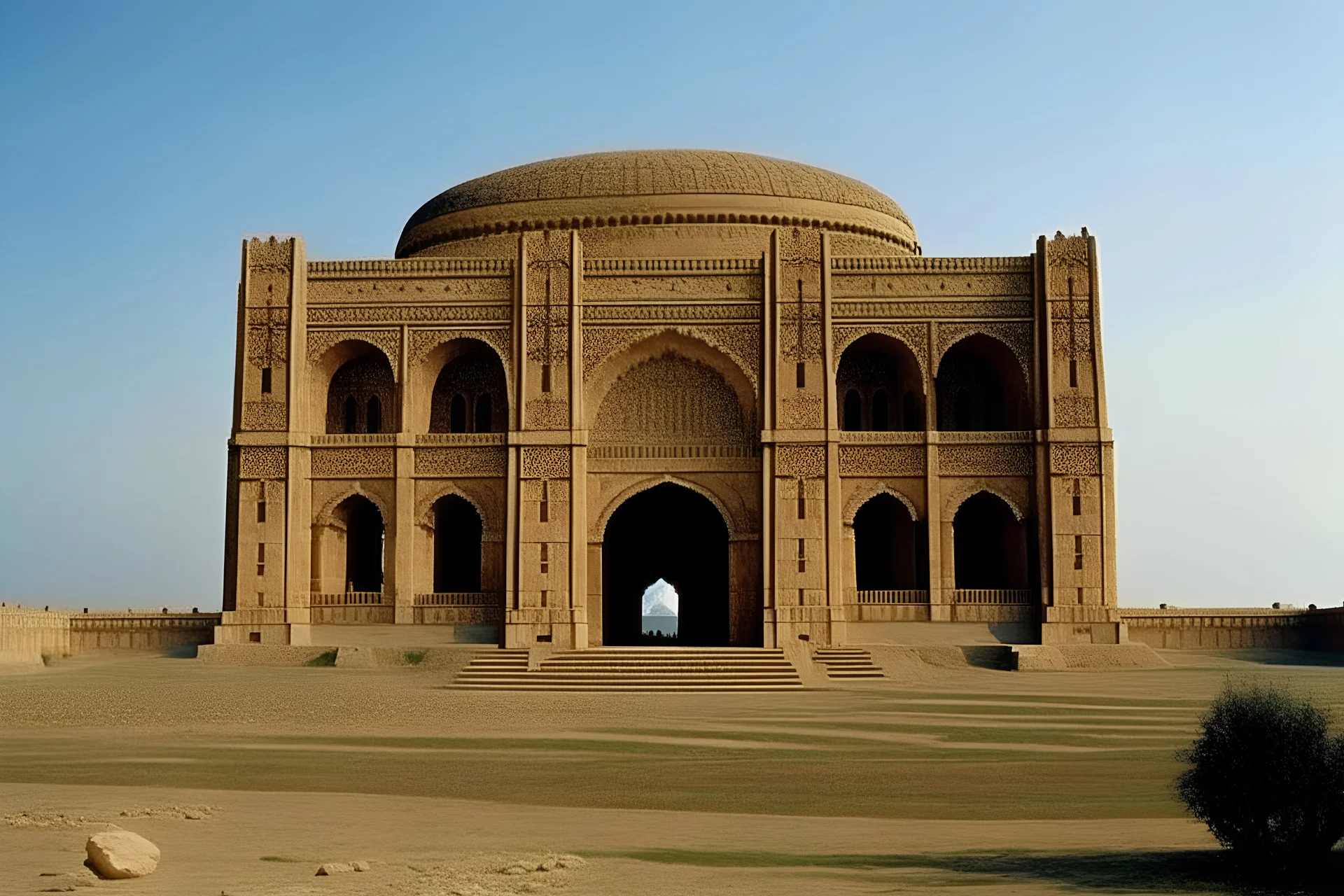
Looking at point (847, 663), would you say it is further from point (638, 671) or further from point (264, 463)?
point (264, 463)

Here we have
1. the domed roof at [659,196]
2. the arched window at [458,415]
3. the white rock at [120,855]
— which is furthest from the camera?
the domed roof at [659,196]

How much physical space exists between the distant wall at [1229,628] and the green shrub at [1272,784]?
1889cm

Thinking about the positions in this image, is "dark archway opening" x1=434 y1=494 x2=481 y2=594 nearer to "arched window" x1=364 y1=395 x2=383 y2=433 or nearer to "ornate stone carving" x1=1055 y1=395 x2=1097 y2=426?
"arched window" x1=364 y1=395 x2=383 y2=433

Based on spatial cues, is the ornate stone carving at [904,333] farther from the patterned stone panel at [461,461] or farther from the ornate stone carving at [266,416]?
the ornate stone carving at [266,416]

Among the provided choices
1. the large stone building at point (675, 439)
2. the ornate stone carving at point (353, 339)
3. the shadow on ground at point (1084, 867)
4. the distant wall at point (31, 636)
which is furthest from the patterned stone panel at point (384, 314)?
the shadow on ground at point (1084, 867)

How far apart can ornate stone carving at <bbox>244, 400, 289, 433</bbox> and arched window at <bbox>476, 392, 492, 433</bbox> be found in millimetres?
3862

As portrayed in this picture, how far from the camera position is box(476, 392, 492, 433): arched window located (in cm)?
3155

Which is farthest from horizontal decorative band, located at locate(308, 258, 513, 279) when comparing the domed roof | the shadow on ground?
the shadow on ground

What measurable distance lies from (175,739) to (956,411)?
17.7m

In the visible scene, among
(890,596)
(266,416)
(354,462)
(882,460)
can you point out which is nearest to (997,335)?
(882,460)

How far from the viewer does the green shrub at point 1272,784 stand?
1066 centimetres

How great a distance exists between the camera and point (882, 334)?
29.9 metres

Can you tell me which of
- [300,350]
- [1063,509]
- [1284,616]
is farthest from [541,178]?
[1284,616]

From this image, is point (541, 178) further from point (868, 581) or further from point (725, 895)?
point (725, 895)
